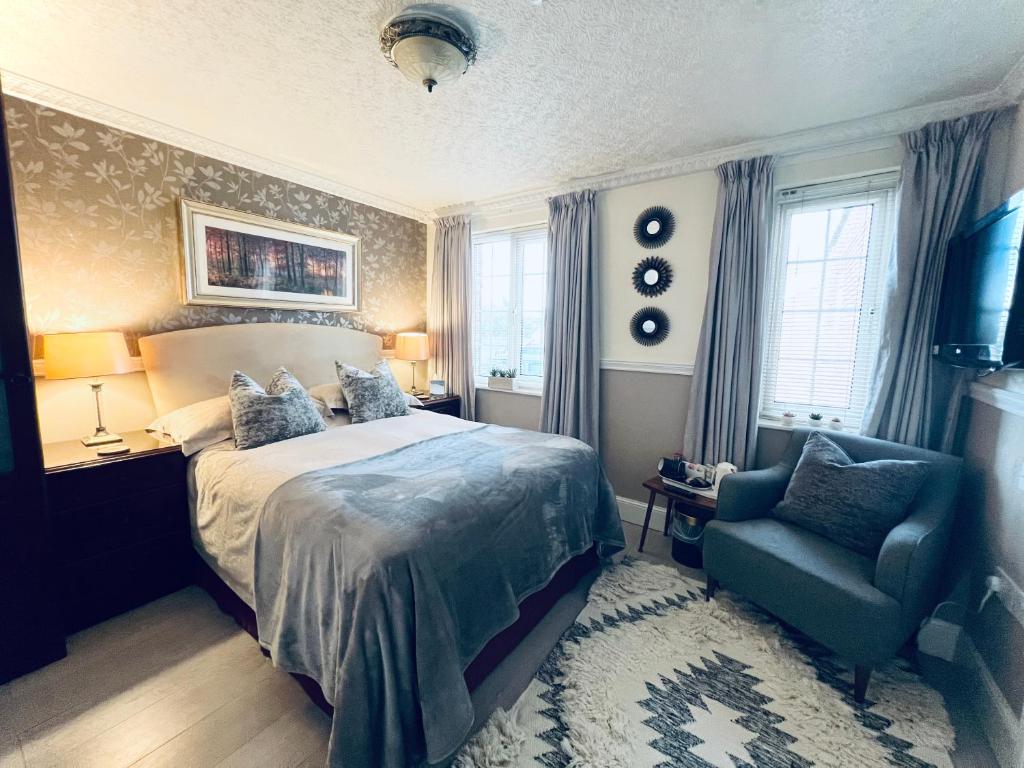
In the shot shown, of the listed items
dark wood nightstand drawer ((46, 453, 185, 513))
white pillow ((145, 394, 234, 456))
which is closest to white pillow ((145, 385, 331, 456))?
white pillow ((145, 394, 234, 456))

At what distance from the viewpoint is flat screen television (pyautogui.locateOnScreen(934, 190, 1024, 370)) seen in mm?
1536

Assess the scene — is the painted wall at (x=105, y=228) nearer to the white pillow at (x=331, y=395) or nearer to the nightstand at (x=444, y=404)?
the white pillow at (x=331, y=395)

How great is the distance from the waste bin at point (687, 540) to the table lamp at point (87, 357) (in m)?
3.29

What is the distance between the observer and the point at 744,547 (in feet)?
6.68

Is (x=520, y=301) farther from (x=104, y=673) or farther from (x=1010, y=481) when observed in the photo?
(x=104, y=673)

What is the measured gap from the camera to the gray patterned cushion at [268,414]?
234 centimetres

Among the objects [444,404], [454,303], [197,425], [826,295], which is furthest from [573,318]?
[197,425]

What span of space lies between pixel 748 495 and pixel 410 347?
294cm

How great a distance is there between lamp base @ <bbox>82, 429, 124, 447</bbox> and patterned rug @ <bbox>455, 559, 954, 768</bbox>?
2.39 m

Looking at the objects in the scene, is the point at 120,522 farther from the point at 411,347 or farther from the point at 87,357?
the point at 411,347

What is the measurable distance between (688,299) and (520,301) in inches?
59.5

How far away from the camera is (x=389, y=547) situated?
1341 mm

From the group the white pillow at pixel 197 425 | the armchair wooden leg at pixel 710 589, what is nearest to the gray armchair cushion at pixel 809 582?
the armchair wooden leg at pixel 710 589

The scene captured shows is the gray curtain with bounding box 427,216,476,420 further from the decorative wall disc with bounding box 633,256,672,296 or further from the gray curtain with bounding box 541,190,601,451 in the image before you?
the decorative wall disc with bounding box 633,256,672,296
